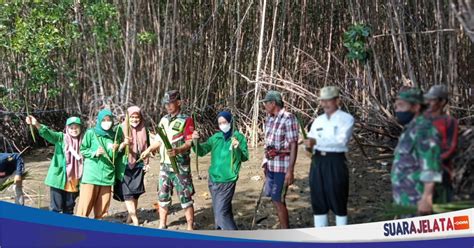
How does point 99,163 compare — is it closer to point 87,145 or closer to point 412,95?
point 87,145

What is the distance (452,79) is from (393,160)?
1.45 feet

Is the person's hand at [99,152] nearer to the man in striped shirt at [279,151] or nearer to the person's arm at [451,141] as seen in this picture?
the man in striped shirt at [279,151]

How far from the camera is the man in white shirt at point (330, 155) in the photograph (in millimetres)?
2859

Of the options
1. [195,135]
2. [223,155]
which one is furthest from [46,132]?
[223,155]

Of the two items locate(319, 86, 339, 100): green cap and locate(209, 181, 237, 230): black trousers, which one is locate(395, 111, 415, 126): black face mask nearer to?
locate(319, 86, 339, 100): green cap

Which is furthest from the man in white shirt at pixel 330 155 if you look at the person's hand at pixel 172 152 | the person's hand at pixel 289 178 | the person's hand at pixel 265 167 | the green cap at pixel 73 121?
the green cap at pixel 73 121

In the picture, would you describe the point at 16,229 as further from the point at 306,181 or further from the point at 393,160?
the point at 393,160

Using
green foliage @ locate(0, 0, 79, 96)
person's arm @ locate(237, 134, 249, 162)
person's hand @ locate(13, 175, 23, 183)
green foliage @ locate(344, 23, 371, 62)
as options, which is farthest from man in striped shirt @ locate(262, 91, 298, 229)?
person's hand @ locate(13, 175, 23, 183)

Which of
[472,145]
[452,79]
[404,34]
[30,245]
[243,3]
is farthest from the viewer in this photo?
[243,3]

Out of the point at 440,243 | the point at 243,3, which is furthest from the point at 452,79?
the point at 243,3

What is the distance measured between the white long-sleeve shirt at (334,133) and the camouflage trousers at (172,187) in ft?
3.71

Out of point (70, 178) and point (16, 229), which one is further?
point (70, 178)

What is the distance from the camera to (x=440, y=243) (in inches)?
121

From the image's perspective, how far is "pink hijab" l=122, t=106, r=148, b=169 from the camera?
140 inches
